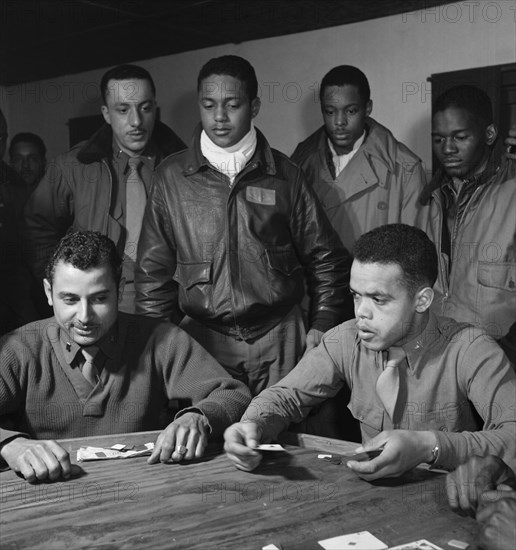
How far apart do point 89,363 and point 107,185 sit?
4.03ft

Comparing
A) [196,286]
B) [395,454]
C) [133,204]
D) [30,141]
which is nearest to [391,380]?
[395,454]

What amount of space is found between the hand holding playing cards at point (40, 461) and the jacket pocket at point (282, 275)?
115 cm

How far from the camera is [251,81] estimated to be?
9.16 feet

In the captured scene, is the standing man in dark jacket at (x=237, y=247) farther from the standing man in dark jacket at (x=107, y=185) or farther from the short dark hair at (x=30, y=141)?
the short dark hair at (x=30, y=141)

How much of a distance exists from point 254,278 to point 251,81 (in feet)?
2.47

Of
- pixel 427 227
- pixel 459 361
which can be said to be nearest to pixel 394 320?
pixel 459 361

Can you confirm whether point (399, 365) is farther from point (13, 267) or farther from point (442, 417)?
point (13, 267)

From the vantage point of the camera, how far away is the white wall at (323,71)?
326 centimetres

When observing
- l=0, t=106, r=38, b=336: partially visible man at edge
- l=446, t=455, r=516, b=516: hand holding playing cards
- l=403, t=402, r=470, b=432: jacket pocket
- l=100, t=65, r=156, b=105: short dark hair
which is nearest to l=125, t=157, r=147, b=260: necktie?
l=100, t=65, r=156, b=105: short dark hair

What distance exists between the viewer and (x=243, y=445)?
65.4 inches

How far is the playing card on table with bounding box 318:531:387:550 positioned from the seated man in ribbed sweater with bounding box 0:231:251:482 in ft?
2.29

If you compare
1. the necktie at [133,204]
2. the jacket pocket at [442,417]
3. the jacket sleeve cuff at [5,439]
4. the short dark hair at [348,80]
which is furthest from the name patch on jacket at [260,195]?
the jacket sleeve cuff at [5,439]

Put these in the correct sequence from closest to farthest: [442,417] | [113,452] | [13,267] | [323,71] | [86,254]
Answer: [113,452], [442,417], [86,254], [13,267], [323,71]

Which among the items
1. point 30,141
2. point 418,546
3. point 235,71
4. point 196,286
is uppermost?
point 235,71
